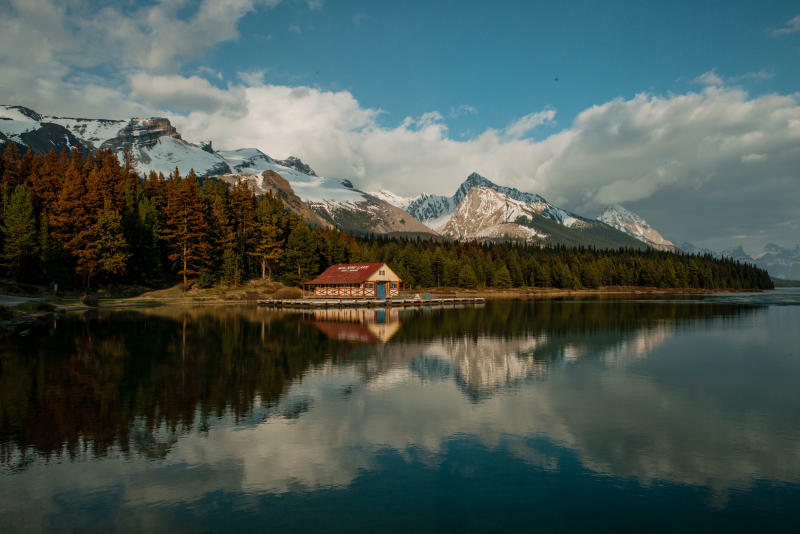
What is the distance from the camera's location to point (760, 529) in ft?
33.7

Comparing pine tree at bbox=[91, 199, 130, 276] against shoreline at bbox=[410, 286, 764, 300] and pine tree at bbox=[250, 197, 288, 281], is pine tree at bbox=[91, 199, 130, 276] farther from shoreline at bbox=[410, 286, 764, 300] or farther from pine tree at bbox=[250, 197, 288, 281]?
shoreline at bbox=[410, 286, 764, 300]

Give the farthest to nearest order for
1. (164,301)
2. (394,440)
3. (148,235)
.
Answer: (148,235)
(164,301)
(394,440)

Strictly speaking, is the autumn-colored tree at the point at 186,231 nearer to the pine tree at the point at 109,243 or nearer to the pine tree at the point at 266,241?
the pine tree at the point at 109,243

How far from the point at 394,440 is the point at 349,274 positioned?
3124 inches

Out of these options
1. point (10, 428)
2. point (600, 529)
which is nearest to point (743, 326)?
point (600, 529)

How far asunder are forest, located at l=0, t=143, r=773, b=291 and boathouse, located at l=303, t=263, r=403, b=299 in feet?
29.7

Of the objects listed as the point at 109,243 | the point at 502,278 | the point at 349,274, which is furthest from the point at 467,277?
the point at 109,243

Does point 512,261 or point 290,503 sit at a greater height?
point 512,261

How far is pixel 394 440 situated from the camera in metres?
15.6

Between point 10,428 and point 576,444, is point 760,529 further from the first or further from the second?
point 10,428

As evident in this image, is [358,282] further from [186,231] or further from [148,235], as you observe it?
[148,235]

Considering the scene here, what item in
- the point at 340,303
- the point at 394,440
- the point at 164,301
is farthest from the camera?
the point at 340,303

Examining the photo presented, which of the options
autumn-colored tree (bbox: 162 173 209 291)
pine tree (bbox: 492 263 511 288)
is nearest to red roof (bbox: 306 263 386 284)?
autumn-colored tree (bbox: 162 173 209 291)

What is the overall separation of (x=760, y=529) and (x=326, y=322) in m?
46.3
